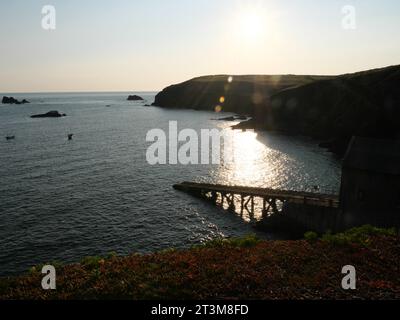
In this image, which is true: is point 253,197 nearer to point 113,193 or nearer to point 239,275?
point 113,193

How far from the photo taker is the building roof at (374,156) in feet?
120

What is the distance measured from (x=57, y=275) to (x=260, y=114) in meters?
135

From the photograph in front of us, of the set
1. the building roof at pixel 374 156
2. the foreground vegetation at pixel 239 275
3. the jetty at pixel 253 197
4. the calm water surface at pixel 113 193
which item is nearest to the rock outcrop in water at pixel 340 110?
the calm water surface at pixel 113 193

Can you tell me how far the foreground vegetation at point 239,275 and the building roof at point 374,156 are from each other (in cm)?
1610

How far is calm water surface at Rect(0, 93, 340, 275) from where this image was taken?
136ft

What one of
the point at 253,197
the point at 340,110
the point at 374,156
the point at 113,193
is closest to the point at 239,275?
the point at 374,156

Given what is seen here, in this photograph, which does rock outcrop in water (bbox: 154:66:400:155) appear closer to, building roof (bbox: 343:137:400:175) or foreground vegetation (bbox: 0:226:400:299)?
building roof (bbox: 343:137:400:175)

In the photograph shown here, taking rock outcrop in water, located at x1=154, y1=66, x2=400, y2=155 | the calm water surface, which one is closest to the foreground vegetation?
the calm water surface

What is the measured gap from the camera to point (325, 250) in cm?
2062

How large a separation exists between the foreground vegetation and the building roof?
16.1m

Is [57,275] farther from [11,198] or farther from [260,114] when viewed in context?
[260,114]

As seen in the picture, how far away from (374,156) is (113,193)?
38.0 m

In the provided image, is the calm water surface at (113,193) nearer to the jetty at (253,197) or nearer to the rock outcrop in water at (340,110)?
the jetty at (253,197)
